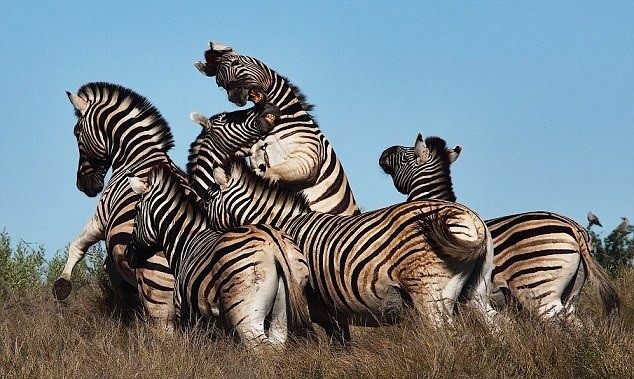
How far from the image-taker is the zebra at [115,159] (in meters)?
9.95

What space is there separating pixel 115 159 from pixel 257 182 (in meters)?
2.50

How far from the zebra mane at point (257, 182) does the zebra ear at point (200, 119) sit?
177 cm

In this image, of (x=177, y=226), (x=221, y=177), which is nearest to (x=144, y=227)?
(x=177, y=226)

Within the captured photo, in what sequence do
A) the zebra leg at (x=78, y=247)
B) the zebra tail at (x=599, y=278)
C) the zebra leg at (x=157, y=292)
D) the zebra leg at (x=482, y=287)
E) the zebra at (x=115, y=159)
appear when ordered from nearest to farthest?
1. the zebra leg at (x=482, y=287)
2. the zebra tail at (x=599, y=278)
3. the zebra leg at (x=157, y=292)
4. the zebra at (x=115, y=159)
5. the zebra leg at (x=78, y=247)

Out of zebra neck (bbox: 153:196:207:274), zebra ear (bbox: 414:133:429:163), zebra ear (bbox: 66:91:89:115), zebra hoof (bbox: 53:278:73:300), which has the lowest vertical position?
zebra hoof (bbox: 53:278:73:300)

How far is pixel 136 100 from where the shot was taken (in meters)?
11.4

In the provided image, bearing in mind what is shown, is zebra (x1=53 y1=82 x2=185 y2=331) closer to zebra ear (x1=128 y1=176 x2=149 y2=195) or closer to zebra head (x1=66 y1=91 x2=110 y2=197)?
zebra head (x1=66 y1=91 x2=110 y2=197)

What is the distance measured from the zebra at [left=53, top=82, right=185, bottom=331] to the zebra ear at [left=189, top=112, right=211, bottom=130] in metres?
0.31

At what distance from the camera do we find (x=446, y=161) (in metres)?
10.7

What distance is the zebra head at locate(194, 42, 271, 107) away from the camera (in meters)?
11.0

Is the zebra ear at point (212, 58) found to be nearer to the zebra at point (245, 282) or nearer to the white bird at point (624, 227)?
the zebra at point (245, 282)

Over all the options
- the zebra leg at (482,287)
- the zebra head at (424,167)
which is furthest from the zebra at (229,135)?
the zebra leg at (482,287)

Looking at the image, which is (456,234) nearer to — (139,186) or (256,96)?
(139,186)

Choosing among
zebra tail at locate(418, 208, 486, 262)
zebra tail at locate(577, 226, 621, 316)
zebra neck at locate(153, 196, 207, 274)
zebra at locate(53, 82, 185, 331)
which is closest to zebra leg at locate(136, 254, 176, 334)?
zebra at locate(53, 82, 185, 331)
